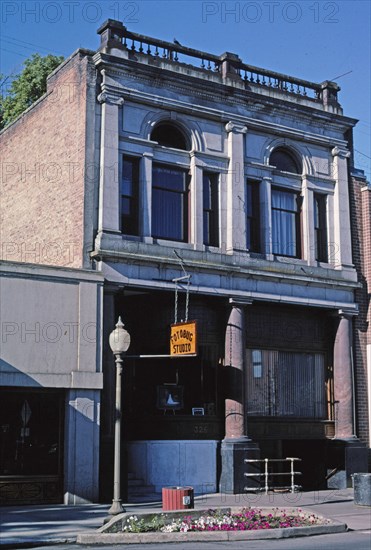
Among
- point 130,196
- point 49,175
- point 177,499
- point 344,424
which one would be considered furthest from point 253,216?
point 177,499

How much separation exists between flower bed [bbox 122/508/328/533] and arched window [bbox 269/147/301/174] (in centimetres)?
1345

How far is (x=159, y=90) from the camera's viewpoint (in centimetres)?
2475

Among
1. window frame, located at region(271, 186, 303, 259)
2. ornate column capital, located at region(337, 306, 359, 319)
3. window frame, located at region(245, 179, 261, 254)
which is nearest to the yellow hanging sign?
window frame, located at region(245, 179, 261, 254)

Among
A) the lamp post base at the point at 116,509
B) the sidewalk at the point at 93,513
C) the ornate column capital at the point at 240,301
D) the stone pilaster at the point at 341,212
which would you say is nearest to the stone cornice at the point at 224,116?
the stone pilaster at the point at 341,212

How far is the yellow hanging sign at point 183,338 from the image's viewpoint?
21.6 metres

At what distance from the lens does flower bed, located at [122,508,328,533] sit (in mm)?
15727

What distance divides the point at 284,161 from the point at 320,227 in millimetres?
2628

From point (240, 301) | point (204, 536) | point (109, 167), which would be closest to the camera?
point (204, 536)

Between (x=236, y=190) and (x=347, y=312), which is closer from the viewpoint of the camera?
(x=236, y=190)

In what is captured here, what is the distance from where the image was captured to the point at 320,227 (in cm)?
2800

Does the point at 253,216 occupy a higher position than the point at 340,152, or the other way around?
the point at 340,152

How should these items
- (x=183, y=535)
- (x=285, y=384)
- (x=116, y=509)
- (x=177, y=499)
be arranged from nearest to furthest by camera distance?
1. (x=183, y=535)
2. (x=116, y=509)
3. (x=177, y=499)
4. (x=285, y=384)

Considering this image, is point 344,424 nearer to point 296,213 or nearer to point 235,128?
point 296,213

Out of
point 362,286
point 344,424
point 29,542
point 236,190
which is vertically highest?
point 236,190
